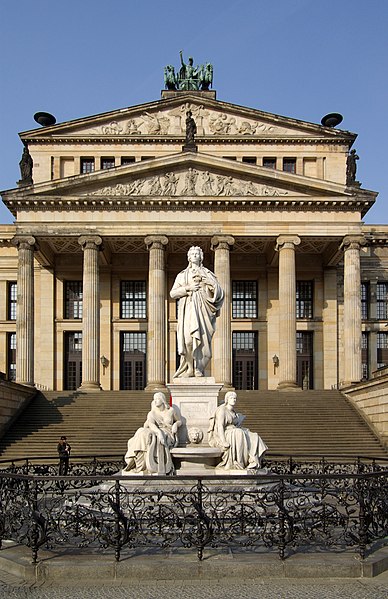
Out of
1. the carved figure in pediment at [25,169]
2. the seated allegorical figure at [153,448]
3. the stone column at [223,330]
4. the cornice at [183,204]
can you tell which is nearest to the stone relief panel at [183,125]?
the carved figure in pediment at [25,169]

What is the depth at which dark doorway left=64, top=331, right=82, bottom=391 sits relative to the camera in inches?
2026

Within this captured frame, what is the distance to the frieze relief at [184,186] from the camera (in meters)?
44.8

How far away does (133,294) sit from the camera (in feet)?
171

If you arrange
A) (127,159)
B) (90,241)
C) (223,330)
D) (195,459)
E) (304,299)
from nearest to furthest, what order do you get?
1. (195,459)
2. (223,330)
3. (90,241)
4. (304,299)
5. (127,159)

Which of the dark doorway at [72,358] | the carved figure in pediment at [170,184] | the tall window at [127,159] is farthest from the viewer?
the tall window at [127,159]

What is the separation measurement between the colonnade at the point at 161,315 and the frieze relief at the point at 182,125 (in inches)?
493

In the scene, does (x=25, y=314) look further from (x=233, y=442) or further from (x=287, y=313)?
(x=233, y=442)

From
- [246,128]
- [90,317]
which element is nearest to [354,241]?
[246,128]

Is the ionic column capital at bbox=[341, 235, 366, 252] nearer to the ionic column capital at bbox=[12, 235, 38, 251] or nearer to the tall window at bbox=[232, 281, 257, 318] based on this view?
the tall window at bbox=[232, 281, 257, 318]

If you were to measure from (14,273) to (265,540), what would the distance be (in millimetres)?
46455

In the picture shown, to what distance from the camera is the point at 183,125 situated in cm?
5297

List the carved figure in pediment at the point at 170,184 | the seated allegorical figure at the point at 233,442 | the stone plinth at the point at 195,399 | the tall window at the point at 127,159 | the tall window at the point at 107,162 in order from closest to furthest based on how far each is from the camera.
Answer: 1. the seated allegorical figure at the point at 233,442
2. the stone plinth at the point at 195,399
3. the carved figure in pediment at the point at 170,184
4. the tall window at the point at 127,159
5. the tall window at the point at 107,162

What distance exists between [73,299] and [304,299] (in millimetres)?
18153

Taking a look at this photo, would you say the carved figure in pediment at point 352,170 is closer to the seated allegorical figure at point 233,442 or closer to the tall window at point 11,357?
the tall window at point 11,357
